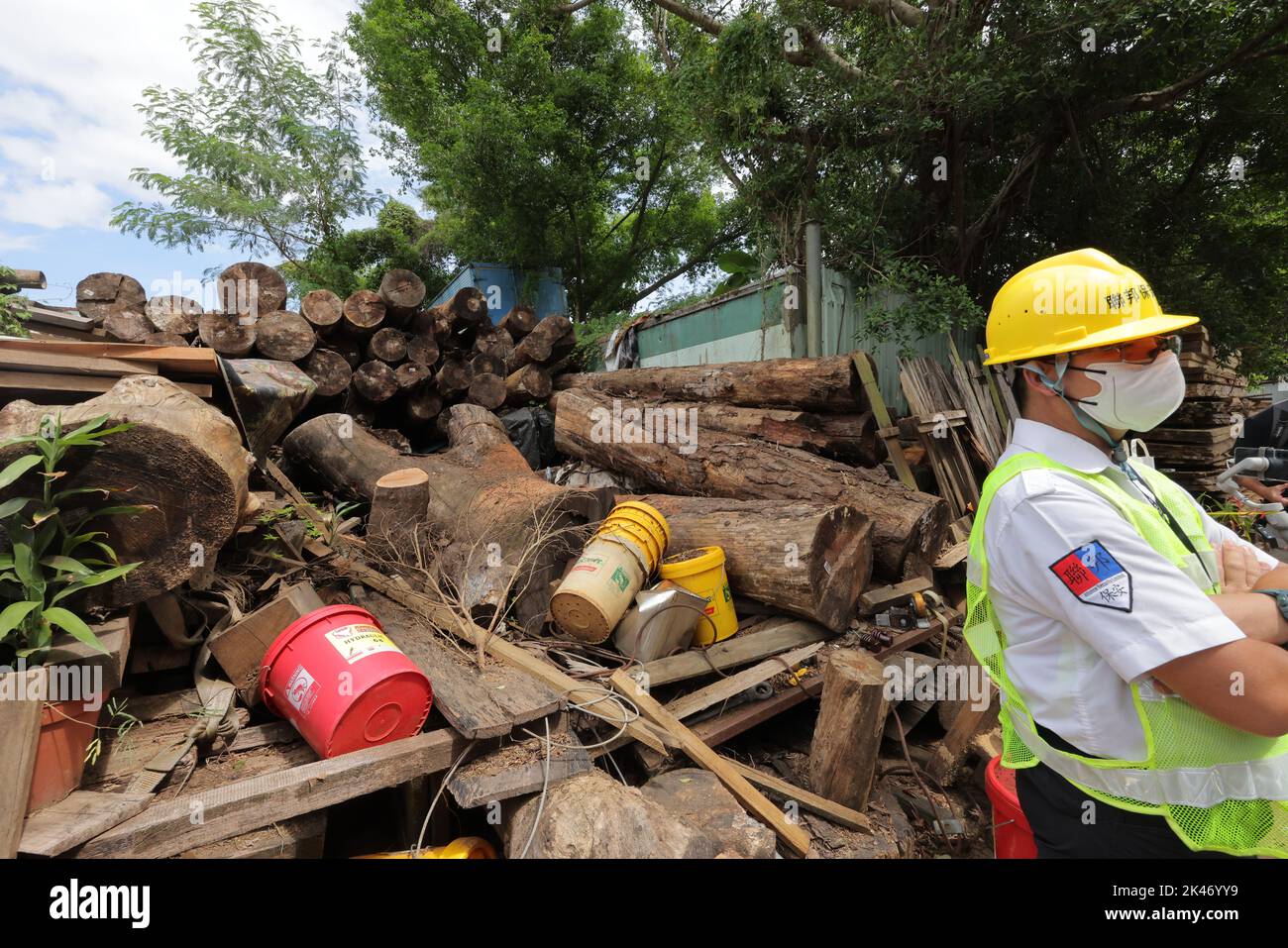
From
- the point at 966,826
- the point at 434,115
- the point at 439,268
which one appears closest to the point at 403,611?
the point at 966,826

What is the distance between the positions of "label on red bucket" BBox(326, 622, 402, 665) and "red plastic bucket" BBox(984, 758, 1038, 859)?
2.27m

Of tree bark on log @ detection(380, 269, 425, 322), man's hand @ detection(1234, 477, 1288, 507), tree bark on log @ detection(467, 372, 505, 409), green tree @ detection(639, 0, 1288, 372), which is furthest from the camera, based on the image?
tree bark on log @ detection(467, 372, 505, 409)

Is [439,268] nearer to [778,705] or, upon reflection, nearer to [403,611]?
[403,611]

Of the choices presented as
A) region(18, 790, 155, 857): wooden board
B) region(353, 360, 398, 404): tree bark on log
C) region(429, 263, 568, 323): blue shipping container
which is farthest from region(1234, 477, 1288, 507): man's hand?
region(429, 263, 568, 323): blue shipping container

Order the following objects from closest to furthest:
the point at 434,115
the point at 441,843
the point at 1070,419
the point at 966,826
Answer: the point at 1070,419 < the point at 441,843 < the point at 966,826 < the point at 434,115

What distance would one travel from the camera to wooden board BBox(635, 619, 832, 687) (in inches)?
124

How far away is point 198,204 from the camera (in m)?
13.5

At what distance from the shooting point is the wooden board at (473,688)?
→ 2445 mm

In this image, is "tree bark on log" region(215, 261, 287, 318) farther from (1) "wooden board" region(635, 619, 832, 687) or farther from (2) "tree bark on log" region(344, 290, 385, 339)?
(1) "wooden board" region(635, 619, 832, 687)

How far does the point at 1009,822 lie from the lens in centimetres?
210

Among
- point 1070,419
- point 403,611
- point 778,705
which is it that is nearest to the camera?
point 1070,419

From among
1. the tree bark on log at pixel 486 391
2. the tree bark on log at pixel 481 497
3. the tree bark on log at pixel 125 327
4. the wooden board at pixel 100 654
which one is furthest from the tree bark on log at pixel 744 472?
the tree bark on log at pixel 125 327

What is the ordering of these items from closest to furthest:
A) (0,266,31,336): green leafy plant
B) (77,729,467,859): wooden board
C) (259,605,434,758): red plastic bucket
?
1. (77,729,467,859): wooden board
2. (259,605,434,758): red plastic bucket
3. (0,266,31,336): green leafy plant

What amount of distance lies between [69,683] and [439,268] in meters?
15.3
